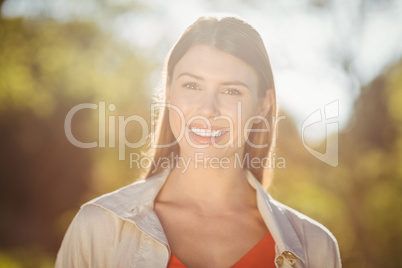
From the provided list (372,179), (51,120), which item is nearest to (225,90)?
(372,179)

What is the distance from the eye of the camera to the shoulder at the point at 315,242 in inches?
116

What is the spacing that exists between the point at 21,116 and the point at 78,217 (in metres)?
13.3

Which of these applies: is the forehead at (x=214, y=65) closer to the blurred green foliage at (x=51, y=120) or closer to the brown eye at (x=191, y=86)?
the brown eye at (x=191, y=86)

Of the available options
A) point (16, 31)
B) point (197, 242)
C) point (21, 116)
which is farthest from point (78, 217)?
point (21, 116)

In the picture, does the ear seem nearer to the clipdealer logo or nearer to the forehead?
the forehead

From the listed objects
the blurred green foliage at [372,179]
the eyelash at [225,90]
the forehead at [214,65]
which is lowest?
the blurred green foliage at [372,179]

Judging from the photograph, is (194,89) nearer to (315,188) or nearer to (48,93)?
(315,188)

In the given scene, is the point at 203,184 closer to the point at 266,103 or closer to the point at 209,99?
the point at 209,99

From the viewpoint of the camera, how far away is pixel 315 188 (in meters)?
12.2

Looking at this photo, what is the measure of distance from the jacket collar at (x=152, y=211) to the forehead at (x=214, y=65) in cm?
71

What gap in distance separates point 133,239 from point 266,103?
4.53 ft

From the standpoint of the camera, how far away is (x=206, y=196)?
3.15 meters

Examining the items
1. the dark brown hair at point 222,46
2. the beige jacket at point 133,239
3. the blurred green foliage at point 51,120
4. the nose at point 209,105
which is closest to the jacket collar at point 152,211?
the beige jacket at point 133,239

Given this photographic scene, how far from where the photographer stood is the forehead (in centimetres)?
296
